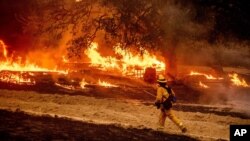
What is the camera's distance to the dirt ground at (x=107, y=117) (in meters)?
11.5

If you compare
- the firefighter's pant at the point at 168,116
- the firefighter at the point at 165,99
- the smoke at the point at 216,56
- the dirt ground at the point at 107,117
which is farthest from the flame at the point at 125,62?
the firefighter at the point at 165,99

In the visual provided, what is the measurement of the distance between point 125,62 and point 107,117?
51.5ft

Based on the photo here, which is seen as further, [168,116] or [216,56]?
[216,56]

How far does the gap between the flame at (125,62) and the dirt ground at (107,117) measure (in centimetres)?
885

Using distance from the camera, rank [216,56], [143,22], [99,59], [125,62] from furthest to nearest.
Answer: [216,56]
[99,59]
[125,62]
[143,22]

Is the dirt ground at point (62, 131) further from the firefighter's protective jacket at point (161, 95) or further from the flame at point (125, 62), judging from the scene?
the flame at point (125, 62)

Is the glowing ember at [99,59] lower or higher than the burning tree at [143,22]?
lower

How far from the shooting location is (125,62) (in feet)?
97.3

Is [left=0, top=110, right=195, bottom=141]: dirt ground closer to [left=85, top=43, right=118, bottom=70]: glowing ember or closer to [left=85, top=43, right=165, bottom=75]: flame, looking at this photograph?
[left=85, top=43, right=165, bottom=75]: flame

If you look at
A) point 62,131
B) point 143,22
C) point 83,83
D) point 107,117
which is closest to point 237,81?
point 143,22

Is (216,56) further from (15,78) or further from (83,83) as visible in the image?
(15,78)

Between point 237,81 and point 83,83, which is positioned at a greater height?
point 237,81

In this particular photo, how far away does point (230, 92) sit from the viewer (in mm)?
23844

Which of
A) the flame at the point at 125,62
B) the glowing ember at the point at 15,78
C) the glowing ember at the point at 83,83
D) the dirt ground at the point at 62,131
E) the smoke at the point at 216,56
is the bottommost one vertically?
the dirt ground at the point at 62,131
